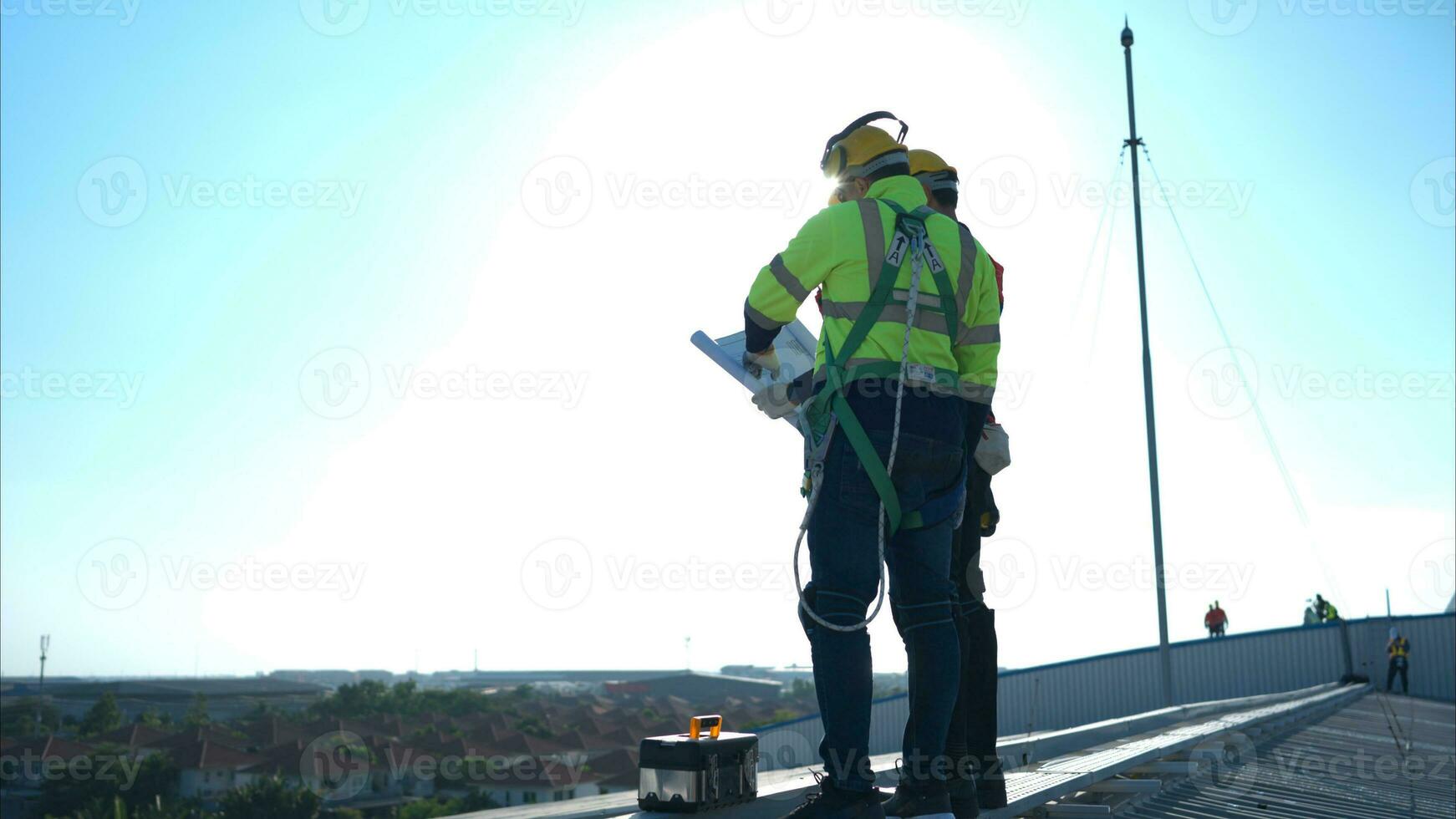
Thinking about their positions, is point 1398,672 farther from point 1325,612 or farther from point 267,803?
point 267,803

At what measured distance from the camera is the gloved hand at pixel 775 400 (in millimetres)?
2906

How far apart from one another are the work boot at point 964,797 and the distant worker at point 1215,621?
31.3 m

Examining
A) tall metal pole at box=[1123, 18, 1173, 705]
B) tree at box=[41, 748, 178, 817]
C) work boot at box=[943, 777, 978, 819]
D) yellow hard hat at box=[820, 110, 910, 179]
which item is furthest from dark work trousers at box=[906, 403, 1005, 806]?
tree at box=[41, 748, 178, 817]

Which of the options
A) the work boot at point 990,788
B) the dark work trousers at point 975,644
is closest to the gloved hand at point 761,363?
the dark work trousers at point 975,644

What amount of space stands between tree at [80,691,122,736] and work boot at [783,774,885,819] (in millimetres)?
68120

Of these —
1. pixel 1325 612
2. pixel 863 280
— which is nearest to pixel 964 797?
pixel 863 280

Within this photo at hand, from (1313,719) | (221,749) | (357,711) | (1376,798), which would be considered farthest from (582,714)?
(1376,798)

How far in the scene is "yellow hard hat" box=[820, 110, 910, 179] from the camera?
115 inches

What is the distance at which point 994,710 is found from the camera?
328 cm

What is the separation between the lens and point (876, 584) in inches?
104

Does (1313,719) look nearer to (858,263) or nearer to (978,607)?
(978,607)

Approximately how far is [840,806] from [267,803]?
136 ft

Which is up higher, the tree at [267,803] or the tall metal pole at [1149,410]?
the tall metal pole at [1149,410]

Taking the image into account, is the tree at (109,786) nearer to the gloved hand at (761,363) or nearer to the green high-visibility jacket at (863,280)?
the gloved hand at (761,363)
